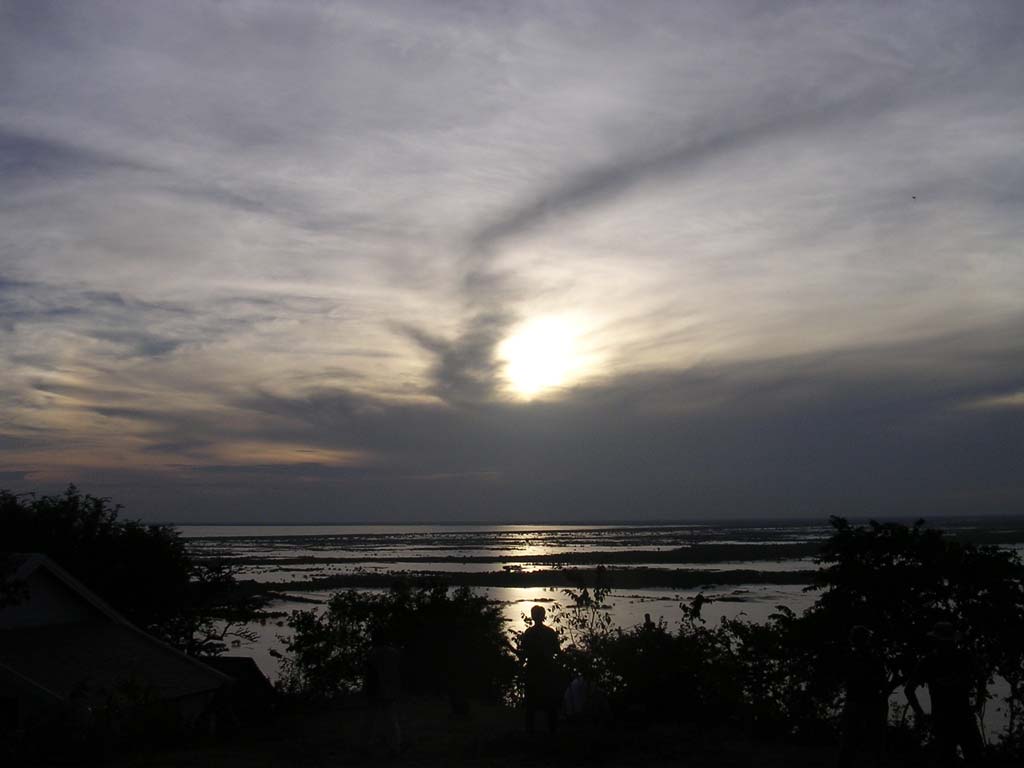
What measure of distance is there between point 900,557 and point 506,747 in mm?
6954

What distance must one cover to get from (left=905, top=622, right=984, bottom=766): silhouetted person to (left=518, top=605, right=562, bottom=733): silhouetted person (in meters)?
4.76

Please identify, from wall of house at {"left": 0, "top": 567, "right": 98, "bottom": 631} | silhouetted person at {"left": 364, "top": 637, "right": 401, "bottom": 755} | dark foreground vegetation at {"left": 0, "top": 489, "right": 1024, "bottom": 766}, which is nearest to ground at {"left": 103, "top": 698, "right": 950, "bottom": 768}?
dark foreground vegetation at {"left": 0, "top": 489, "right": 1024, "bottom": 766}

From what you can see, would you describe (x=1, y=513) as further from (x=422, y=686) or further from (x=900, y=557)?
(x=900, y=557)

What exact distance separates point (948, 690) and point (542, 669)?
519 cm

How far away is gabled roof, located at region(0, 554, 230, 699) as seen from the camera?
1722 centimetres

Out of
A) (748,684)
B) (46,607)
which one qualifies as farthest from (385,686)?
(46,607)

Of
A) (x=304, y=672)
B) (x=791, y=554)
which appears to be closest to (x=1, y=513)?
(x=304, y=672)

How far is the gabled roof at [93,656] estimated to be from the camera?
1722 cm

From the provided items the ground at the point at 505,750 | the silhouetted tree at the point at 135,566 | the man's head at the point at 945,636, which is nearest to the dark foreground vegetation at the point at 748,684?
the ground at the point at 505,750

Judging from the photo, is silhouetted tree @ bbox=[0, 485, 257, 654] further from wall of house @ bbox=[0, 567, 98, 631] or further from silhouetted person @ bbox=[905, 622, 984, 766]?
silhouetted person @ bbox=[905, 622, 984, 766]

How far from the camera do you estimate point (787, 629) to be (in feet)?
48.6

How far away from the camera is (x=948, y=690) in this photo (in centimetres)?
1077

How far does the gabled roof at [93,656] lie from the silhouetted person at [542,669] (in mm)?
7421

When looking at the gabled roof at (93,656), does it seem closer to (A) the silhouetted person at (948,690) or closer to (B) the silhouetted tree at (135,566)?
(B) the silhouetted tree at (135,566)
